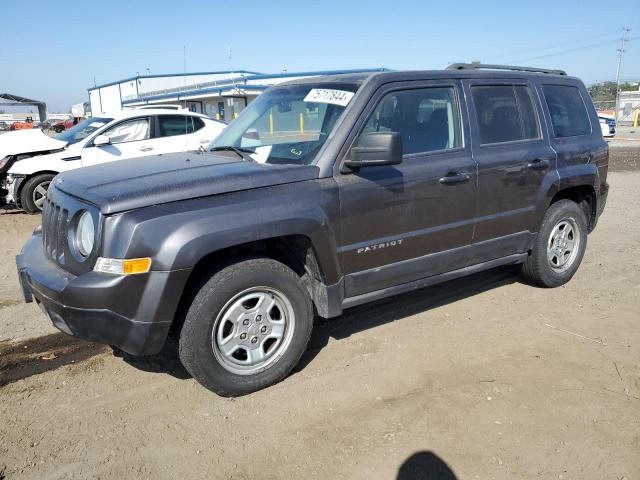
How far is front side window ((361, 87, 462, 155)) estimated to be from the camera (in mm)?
3701

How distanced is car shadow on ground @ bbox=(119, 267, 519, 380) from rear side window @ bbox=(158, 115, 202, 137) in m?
6.12

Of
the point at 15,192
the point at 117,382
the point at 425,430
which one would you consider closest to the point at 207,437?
the point at 117,382

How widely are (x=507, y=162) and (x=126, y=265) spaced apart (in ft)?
10.0

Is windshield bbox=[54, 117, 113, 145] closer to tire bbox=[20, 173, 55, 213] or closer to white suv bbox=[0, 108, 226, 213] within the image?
white suv bbox=[0, 108, 226, 213]

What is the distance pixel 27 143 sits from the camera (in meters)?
9.12

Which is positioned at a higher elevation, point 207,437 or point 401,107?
point 401,107

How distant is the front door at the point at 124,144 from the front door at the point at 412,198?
6156 mm

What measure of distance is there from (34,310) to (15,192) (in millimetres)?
5062

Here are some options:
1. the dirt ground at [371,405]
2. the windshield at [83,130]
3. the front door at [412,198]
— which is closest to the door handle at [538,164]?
the front door at [412,198]

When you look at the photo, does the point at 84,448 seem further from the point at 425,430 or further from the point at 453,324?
the point at 453,324

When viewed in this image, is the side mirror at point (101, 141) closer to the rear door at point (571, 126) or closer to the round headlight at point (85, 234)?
the round headlight at point (85, 234)

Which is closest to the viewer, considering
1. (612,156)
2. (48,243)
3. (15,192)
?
(48,243)

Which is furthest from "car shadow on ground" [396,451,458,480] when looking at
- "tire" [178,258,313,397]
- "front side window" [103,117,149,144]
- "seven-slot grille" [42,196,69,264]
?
"front side window" [103,117,149,144]

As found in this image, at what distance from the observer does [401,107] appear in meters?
3.79
